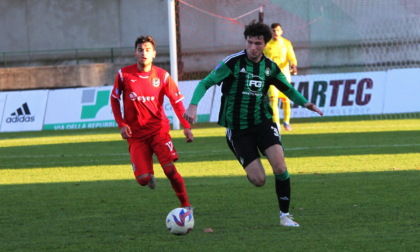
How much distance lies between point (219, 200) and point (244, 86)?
1770 millimetres

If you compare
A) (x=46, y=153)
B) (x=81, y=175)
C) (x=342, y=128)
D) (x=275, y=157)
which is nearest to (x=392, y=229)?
(x=275, y=157)

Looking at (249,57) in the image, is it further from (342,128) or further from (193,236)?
(342,128)

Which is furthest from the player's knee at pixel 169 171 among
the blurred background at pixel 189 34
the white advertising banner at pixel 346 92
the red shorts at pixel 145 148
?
the blurred background at pixel 189 34

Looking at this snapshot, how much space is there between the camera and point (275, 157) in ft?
27.6

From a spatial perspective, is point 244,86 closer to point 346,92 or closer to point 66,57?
point 346,92

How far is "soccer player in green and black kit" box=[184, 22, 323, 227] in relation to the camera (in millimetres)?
8523

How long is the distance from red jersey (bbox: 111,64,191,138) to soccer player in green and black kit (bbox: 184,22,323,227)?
0.79 meters

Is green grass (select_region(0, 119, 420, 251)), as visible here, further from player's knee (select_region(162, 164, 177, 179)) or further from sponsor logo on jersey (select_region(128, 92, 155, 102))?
sponsor logo on jersey (select_region(128, 92, 155, 102))

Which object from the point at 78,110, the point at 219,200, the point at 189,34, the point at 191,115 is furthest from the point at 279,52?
the point at 189,34

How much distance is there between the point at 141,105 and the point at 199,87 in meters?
1.16

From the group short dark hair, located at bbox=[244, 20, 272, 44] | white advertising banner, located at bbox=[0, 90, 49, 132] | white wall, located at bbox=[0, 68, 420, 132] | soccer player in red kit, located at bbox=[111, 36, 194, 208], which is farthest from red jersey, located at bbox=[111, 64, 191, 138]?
white advertising banner, located at bbox=[0, 90, 49, 132]

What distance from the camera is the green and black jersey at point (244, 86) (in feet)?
28.4

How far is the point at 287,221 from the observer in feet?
26.3

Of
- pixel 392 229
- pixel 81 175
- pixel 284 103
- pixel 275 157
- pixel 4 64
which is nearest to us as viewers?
pixel 392 229
